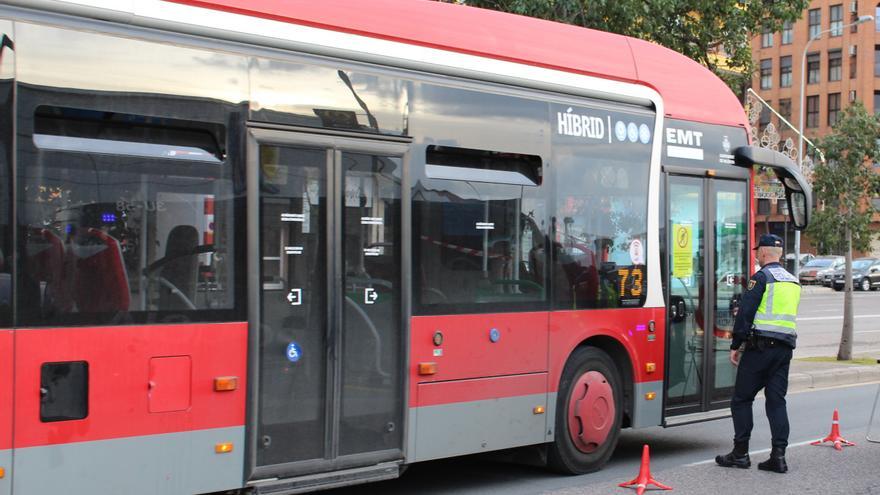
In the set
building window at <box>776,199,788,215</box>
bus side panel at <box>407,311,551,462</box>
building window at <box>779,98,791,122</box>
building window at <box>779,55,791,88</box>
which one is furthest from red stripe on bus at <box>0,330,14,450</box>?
building window at <box>779,55,791,88</box>

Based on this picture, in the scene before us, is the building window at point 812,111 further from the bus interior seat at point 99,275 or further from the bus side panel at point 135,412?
the bus interior seat at point 99,275

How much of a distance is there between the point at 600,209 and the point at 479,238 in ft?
4.81

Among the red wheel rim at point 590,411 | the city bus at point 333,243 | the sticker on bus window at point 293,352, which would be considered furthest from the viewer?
the red wheel rim at point 590,411

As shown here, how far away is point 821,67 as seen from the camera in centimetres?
8125

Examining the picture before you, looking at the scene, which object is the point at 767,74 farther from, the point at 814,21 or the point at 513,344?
the point at 513,344

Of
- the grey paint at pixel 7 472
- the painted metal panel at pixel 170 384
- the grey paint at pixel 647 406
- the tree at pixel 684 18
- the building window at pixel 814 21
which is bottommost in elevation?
the grey paint at pixel 647 406

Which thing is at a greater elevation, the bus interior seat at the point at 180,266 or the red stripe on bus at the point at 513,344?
the bus interior seat at the point at 180,266

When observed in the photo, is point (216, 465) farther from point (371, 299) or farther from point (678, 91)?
point (678, 91)

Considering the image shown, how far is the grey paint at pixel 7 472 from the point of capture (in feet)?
17.4

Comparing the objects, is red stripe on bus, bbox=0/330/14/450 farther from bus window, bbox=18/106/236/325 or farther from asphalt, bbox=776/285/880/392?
asphalt, bbox=776/285/880/392

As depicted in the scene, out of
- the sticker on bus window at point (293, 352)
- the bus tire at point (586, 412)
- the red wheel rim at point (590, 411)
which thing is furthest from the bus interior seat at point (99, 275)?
the red wheel rim at point (590, 411)

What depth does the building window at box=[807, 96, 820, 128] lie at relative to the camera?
269 ft

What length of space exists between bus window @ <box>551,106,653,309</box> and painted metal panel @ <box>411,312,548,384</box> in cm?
42

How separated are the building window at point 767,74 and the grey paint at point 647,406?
7990cm
